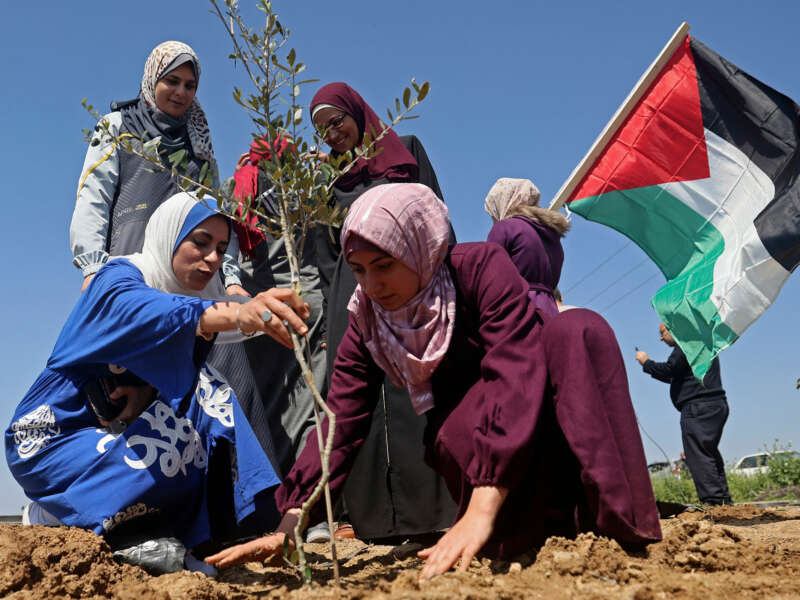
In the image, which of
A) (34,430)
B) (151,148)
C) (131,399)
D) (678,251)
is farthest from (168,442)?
(678,251)

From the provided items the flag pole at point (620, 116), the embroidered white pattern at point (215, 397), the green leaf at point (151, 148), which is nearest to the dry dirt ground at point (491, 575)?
the embroidered white pattern at point (215, 397)

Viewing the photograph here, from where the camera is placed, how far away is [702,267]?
5410mm

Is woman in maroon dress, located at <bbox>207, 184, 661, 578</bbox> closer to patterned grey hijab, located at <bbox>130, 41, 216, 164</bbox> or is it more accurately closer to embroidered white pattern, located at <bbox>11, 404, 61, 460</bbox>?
embroidered white pattern, located at <bbox>11, 404, 61, 460</bbox>

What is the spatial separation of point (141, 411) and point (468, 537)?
1494 mm

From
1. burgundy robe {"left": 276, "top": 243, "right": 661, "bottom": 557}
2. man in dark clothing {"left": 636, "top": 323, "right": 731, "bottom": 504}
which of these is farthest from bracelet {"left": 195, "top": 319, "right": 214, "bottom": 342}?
man in dark clothing {"left": 636, "top": 323, "right": 731, "bottom": 504}

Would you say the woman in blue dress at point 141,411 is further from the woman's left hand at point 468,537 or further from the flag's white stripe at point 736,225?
the flag's white stripe at point 736,225

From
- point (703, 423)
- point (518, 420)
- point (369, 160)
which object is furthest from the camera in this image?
point (703, 423)

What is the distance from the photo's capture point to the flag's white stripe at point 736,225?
4.98 m

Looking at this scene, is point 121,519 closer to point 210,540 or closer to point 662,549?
point 210,540

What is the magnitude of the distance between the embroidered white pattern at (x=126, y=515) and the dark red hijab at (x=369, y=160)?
2.10m

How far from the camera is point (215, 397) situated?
2.99 metres

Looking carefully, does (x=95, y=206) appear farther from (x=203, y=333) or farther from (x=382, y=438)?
(x=382, y=438)

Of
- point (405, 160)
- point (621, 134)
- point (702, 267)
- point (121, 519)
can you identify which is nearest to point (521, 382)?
point (121, 519)

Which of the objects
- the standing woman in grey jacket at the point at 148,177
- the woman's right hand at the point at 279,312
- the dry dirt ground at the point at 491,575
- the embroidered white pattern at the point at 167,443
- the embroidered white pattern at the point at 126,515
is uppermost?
the standing woman in grey jacket at the point at 148,177
